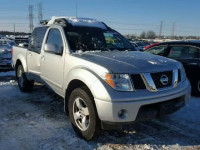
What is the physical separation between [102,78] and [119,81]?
24cm

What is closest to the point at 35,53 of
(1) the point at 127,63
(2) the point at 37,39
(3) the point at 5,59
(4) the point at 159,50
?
(2) the point at 37,39

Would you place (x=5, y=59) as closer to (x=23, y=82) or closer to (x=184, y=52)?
(x=23, y=82)

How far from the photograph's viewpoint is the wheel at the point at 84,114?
11.1 ft

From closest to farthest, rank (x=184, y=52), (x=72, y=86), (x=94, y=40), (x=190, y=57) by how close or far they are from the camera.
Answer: (x=72, y=86) < (x=94, y=40) < (x=190, y=57) < (x=184, y=52)

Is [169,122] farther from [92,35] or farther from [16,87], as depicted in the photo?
[16,87]

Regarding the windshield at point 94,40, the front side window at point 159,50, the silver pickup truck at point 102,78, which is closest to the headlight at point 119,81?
the silver pickup truck at point 102,78

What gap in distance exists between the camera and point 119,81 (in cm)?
322

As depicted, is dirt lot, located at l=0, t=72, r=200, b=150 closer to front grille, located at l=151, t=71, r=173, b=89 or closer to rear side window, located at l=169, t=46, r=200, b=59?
front grille, located at l=151, t=71, r=173, b=89

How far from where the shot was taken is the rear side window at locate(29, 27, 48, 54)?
17.7ft

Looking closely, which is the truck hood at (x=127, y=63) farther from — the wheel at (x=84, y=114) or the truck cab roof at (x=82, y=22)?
the truck cab roof at (x=82, y=22)

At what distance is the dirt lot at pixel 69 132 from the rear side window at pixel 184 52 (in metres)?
1.59

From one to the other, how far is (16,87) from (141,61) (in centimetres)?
478

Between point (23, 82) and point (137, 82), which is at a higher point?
point (137, 82)

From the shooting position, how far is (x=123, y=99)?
10.2 ft
